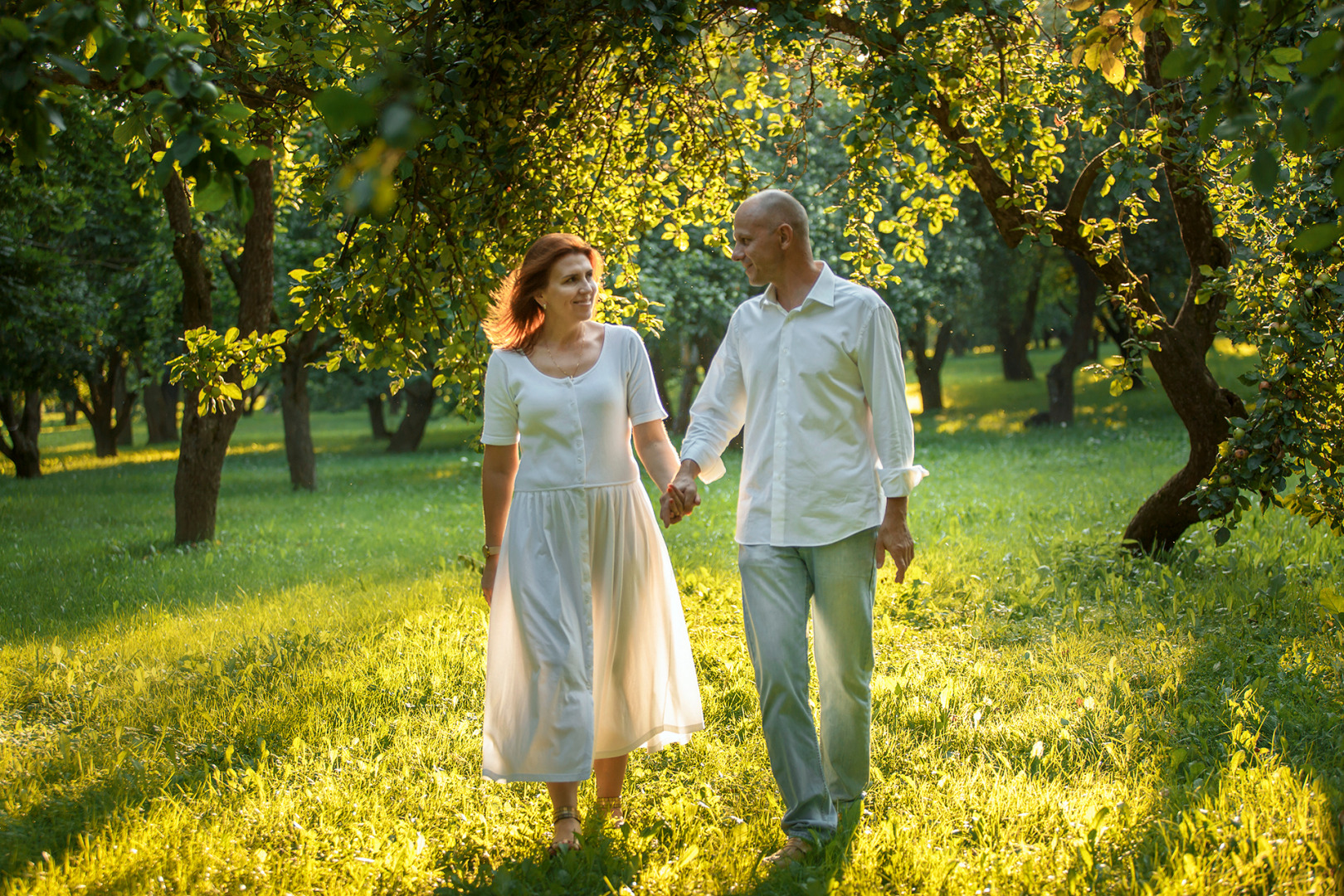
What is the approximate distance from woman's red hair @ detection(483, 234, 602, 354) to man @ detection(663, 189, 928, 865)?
0.72m

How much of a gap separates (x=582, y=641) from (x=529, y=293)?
57.0 inches

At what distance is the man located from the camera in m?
3.94

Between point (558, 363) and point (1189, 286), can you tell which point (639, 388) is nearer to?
point (558, 363)

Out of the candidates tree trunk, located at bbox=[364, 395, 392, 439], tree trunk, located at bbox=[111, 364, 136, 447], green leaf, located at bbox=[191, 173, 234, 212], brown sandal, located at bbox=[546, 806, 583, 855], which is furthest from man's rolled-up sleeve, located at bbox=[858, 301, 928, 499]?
tree trunk, located at bbox=[111, 364, 136, 447]

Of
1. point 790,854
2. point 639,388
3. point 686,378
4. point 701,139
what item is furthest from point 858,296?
point 686,378

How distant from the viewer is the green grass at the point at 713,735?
3.80 metres

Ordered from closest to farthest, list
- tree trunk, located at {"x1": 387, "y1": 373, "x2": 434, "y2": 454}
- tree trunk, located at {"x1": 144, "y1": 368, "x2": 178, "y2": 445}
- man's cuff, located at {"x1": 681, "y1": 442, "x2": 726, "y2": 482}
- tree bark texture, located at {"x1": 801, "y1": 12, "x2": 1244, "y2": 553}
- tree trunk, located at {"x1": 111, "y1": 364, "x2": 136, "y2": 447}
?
man's cuff, located at {"x1": 681, "y1": 442, "x2": 726, "y2": 482}
tree bark texture, located at {"x1": 801, "y1": 12, "x2": 1244, "y2": 553}
tree trunk, located at {"x1": 387, "y1": 373, "x2": 434, "y2": 454}
tree trunk, located at {"x1": 111, "y1": 364, "x2": 136, "y2": 447}
tree trunk, located at {"x1": 144, "y1": 368, "x2": 178, "y2": 445}

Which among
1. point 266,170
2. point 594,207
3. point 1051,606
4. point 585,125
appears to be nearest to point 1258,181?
point 585,125

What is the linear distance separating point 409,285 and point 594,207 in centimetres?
243

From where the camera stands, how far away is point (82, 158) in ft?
40.4

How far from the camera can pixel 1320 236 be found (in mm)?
2162

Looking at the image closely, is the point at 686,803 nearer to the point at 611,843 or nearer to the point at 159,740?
the point at 611,843

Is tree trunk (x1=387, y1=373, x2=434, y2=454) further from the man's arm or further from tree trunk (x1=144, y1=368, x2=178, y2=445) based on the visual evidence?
the man's arm

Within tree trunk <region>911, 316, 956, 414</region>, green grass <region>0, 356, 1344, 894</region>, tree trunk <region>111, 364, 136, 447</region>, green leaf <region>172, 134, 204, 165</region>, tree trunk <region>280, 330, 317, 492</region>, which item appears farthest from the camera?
tree trunk <region>111, 364, 136, 447</region>
